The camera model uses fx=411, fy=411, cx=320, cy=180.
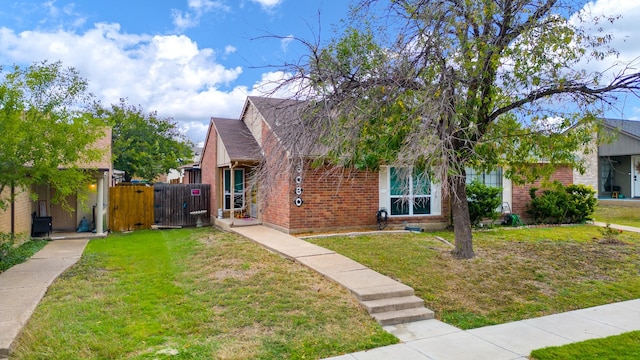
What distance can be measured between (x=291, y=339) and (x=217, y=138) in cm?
1321

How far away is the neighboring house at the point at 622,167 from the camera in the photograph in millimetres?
23328

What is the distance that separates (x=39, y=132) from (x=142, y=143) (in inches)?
841

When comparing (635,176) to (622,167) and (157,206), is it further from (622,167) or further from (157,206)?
(157,206)

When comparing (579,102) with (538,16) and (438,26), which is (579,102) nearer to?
(538,16)

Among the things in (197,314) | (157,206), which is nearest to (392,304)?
(197,314)

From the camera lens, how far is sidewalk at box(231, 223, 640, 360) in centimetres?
464

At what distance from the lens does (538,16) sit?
7.64 metres

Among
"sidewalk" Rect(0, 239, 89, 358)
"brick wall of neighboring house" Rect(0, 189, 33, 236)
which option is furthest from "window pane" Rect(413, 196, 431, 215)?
"brick wall of neighboring house" Rect(0, 189, 33, 236)

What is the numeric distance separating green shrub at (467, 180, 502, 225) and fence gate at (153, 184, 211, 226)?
413 inches

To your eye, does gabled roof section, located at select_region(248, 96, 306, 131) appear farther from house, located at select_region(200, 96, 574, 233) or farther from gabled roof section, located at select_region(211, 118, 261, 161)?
gabled roof section, located at select_region(211, 118, 261, 161)

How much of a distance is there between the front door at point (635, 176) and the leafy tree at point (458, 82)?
20.7 metres

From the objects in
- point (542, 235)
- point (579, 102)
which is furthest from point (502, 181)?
point (579, 102)

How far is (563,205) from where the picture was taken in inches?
606

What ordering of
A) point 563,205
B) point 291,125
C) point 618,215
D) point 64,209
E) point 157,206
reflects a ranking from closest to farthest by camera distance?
point 291,125 < point 64,209 < point 563,205 < point 157,206 < point 618,215
